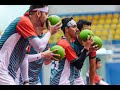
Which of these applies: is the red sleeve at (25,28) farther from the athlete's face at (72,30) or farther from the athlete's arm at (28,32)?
the athlete's face at (72,30)

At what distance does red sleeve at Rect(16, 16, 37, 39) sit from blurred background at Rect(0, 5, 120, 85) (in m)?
3.24

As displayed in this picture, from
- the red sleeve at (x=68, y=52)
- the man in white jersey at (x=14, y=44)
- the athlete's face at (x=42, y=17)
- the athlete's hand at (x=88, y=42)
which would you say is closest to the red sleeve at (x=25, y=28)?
the man in white jersey at (x=14, y=44)

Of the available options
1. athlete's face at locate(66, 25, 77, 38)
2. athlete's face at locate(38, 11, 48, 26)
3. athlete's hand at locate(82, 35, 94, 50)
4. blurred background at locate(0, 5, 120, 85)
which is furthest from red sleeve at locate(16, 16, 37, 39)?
blurred background at locate(0, 5, 120, 85)

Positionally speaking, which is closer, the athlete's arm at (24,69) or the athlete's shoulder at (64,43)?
the athlete's arm at (24,69)

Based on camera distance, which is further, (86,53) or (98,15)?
(98,15)

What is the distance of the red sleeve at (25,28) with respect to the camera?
4.51 m

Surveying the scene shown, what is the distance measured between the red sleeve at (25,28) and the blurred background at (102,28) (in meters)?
3.24

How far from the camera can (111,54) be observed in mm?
12406

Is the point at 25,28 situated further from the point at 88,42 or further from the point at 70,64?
the point at 70,64

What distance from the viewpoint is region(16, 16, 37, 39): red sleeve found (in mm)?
4512

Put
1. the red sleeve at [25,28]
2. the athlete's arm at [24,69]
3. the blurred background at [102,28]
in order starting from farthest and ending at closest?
the blurred background at [102,28], the athlete's arm at [24,69], the red sleeve at [25,28]
